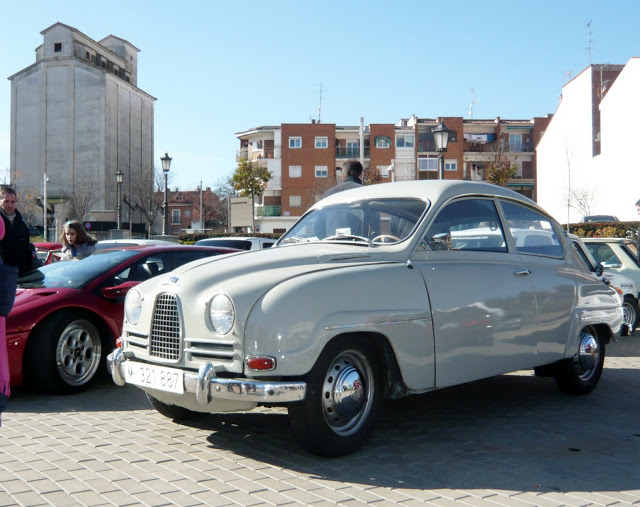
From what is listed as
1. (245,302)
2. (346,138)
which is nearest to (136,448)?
(245,302)

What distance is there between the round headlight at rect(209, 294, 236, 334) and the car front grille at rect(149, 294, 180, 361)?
319mm

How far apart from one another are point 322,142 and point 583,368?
6787cm

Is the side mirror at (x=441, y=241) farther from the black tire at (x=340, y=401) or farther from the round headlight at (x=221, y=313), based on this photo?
the round headlight at (x=221, y=313)

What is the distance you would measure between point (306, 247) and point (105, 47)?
7393 centimetres

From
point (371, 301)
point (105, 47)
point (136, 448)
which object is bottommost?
point (136, 448)

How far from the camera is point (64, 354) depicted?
6.75m

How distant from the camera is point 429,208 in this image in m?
5.48

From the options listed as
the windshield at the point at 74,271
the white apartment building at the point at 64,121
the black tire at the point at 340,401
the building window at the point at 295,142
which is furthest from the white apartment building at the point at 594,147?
the white apartment building at the point at 64,121

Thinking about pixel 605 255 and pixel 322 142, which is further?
pixel 322 142

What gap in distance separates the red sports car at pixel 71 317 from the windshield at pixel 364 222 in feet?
7.43

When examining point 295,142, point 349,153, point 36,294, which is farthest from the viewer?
point 349,153

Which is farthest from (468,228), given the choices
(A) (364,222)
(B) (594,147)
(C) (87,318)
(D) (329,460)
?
A: (B) (594,147)

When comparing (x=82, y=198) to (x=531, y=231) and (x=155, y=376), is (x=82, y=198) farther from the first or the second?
(x=155, y=376)

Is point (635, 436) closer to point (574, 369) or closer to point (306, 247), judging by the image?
point (574, 369)
